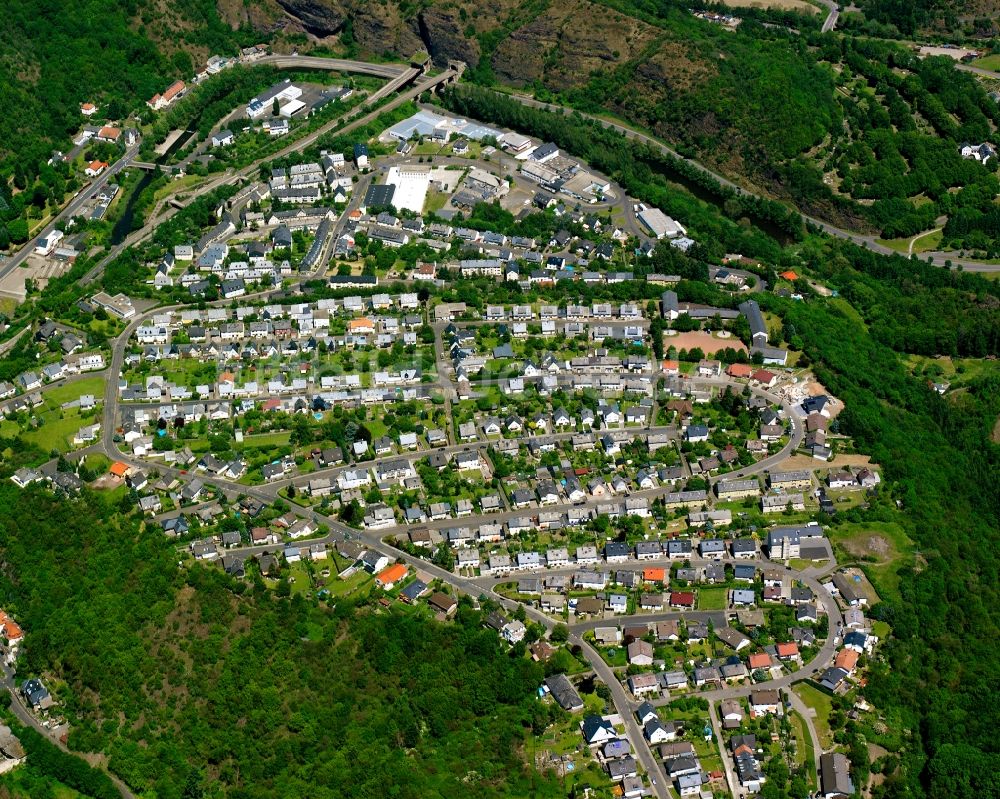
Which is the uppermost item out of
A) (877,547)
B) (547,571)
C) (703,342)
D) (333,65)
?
(333,65)

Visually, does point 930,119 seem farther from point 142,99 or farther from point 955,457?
point 142,99

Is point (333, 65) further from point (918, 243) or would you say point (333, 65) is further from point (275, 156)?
point (918, 243)

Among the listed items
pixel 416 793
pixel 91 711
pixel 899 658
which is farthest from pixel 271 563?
pixel 899 658

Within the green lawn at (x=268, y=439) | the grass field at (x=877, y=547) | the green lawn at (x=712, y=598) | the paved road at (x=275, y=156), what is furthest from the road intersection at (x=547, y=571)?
the paved road at (x=275, y=156)

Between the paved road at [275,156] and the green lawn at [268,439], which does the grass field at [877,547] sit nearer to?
the green lawn at [268,439]

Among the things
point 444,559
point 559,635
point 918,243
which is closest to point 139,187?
point 444,559

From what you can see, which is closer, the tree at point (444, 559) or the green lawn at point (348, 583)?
the green lawn at point (348, 583)
